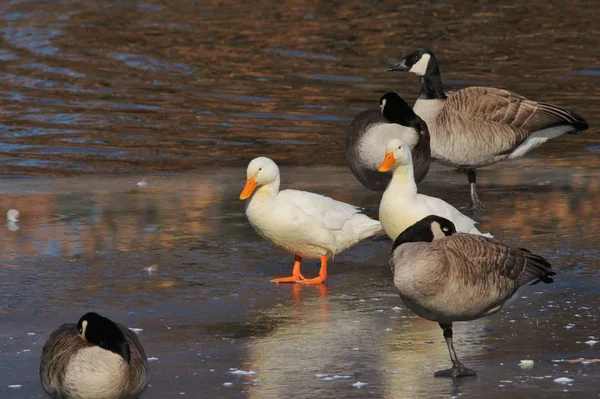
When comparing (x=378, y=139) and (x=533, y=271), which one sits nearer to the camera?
(x=533, y=271)

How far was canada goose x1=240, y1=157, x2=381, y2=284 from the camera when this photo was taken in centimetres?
913

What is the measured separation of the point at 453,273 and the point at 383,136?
192 inches

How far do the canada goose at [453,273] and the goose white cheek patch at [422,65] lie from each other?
231 inches

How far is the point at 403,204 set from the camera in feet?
30.1

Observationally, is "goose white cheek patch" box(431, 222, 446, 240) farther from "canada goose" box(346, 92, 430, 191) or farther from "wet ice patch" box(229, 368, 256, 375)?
"canada goose" box(346, 92, 430, 191)

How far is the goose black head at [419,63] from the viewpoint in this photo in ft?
42.6

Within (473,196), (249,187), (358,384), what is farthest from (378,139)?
(358,384)

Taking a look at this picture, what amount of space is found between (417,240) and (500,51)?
1797cm

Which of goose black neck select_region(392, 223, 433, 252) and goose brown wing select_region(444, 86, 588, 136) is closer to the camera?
goose black neck select_region(392, 223, 433, 252)

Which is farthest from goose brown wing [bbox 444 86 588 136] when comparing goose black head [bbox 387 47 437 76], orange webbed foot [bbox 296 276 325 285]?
orange webbed foot [bbox 296 276 325 285]

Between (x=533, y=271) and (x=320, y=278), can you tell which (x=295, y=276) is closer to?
(x=320, y=278)

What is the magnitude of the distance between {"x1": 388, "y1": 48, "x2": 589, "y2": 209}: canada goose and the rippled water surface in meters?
0.43

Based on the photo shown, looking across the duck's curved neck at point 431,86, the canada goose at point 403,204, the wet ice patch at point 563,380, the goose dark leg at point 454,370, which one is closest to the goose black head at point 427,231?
the goose dark leg at point 454,370

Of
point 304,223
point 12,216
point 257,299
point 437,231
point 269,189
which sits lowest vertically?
point 12,216
